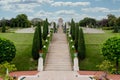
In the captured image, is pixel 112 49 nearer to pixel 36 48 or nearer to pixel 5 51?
pixel 36 48

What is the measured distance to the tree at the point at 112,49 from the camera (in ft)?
95.0

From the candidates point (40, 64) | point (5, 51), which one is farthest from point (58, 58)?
point (5, 51)

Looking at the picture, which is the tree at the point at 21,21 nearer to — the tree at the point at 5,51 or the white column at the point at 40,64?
the white column at the point at 40,64

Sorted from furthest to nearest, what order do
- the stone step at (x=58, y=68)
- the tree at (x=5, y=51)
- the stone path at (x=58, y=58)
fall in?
1. the stone path at (x=58, y=58)
2. the stone step at (x=58, y=68)
3. the tree at (x=5, y=51)

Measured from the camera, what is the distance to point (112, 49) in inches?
1146

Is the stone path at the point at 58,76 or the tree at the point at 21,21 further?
the tree at the point at 21,21

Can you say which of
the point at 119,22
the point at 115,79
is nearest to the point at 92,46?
the point at 115,79

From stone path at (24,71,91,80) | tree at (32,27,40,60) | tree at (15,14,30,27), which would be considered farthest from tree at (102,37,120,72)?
tree at (15,14,30,27)

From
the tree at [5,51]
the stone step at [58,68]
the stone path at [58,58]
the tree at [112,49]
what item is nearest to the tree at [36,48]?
the stone path at [58,58]

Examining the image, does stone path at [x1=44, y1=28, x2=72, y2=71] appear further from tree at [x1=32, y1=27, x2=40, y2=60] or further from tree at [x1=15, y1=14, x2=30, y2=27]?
tree at [x1=15, y1=14, x2=30, y2=27]

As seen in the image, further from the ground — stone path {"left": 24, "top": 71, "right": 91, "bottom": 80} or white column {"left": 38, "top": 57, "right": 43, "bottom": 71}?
white column {"left": 38, "top": 57, "right": 43, "bottom": 71}

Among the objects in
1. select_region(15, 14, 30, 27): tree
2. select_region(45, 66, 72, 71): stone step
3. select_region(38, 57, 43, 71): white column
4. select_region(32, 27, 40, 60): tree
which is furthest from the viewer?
select_region(15, 14, 30, 27): tree

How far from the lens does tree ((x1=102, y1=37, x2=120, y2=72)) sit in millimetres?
28953

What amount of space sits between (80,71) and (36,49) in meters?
5.21
